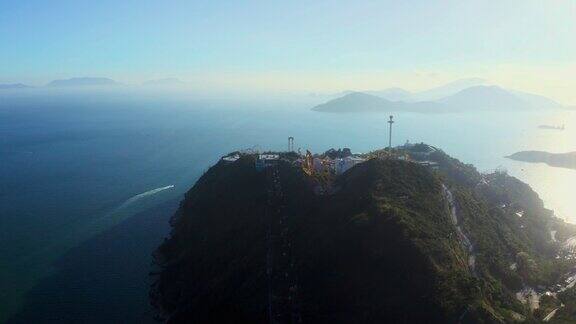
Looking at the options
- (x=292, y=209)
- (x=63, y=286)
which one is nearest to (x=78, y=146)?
(x=63, y=286)

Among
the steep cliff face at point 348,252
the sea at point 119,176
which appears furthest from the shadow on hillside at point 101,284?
the steep cliff face at point 348,252

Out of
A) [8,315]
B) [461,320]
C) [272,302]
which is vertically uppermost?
[461,320]

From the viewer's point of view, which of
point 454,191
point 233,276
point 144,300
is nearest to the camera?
point 233,276

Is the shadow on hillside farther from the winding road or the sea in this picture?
the winding road

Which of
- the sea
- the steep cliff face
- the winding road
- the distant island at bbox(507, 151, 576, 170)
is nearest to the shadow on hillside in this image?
the sea

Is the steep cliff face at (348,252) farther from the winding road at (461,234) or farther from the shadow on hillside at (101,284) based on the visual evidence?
the shadow on hillside at (101,284)

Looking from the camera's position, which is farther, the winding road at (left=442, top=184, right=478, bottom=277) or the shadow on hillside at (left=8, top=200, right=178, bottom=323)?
the shadow on hillside at (left=8, top=200, right=178, bottom=323)

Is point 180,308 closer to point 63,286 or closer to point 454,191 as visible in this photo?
point 63,286
